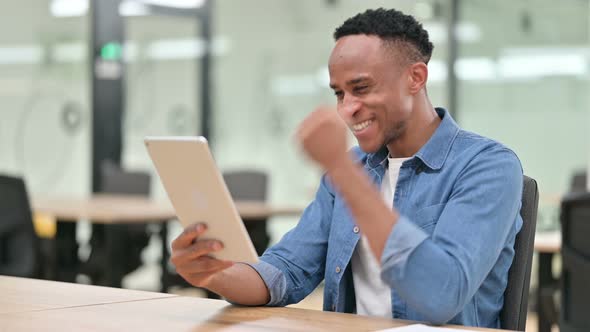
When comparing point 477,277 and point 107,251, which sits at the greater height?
point 477,277

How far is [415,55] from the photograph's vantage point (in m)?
1.84

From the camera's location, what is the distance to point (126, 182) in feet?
18.9

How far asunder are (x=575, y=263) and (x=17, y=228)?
2241mm

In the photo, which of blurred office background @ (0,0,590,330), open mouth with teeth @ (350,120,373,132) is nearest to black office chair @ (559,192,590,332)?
open mouth with teeth @ (350,120,373,132)

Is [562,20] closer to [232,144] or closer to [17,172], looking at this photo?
[232,144]

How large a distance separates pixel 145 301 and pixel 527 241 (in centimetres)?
75

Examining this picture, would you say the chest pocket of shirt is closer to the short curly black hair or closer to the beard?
the beard

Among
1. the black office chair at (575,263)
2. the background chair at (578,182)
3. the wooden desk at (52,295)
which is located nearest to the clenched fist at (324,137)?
the wooden desk at (52,295)

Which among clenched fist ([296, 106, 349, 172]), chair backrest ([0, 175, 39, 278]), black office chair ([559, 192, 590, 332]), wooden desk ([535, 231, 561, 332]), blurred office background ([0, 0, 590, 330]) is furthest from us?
blurred office background ([0, 0, 590, 330])

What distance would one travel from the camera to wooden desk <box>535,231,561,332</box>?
3438 mm

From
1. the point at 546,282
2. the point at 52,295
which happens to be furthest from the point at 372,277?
the point at 546,282

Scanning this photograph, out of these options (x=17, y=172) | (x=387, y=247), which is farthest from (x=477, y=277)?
(x=17, y=172)

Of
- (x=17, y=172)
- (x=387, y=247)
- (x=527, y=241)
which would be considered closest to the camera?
(x=387, y=247)

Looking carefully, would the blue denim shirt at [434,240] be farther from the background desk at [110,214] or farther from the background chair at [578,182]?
the background chair at [578,182]
